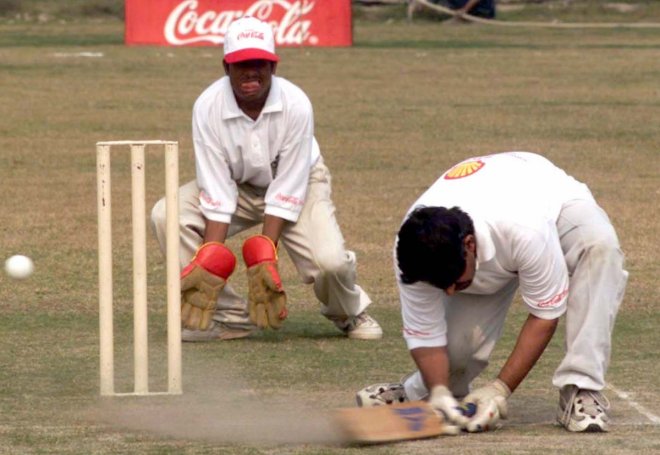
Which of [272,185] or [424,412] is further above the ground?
[272,185]

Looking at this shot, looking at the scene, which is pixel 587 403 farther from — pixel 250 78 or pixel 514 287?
pixel 250 78

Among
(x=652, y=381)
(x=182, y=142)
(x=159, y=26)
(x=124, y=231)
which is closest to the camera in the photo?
(x=652, y=381)

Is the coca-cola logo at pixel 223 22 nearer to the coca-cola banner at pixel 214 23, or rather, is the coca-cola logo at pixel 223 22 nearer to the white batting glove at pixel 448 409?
the coca-cola banner at pixel 214 23

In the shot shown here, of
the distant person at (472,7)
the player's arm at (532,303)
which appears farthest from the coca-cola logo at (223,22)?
the player's arm at (532,303)

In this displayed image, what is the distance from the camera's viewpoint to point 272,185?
7062 mm

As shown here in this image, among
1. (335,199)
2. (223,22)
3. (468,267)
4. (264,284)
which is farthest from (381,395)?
(223,22)

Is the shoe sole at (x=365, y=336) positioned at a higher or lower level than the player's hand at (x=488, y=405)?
lower

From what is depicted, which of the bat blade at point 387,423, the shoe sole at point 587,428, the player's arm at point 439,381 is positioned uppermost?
the player's arm at point 439,381

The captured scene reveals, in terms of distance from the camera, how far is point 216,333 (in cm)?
742

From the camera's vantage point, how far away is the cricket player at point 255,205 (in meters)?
6.75

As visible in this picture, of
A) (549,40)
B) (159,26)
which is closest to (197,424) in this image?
(159,26)

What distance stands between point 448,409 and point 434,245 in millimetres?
684

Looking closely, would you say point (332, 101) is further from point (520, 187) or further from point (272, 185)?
point (520, 187)

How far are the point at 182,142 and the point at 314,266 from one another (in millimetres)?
7840
